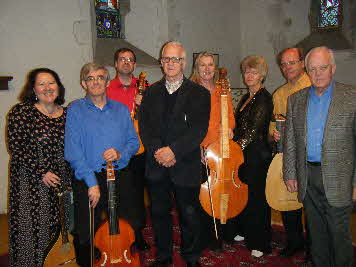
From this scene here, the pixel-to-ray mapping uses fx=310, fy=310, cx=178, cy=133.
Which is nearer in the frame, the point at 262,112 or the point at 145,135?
the point at 145,135

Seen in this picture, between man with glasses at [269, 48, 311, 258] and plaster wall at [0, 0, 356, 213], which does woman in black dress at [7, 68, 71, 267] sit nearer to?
man with glasses at [269, 48, 311, 258]

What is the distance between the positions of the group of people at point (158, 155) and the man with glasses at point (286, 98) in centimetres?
42

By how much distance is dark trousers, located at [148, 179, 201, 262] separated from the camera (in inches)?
88.4

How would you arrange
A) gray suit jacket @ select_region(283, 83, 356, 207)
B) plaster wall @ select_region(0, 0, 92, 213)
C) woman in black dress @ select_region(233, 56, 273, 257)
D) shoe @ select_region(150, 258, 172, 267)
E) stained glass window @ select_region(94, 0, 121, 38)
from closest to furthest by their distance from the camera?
gray suit jacket @ select_region(283, 83, 356, 207)
shoe @ select_region(150, 258, 172, 267)
woman in black dress @ select_region(233, 56, 273, 257)
plaster wall @ select_region(0, 0, 92, 213)
stained glass window @ select_region(94, 0, 121, 38)

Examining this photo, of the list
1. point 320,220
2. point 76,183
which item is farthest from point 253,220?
point 76,183

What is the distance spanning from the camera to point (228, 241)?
292 cm

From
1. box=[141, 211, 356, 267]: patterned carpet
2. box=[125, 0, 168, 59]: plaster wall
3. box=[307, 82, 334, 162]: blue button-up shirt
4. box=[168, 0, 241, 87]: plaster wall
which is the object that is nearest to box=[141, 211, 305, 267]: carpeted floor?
box=[141, 211, 356, 267]: patterned carpet

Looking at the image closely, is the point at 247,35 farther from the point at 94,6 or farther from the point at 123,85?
the point at 123,85

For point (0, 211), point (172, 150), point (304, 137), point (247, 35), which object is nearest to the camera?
point (304, 137)

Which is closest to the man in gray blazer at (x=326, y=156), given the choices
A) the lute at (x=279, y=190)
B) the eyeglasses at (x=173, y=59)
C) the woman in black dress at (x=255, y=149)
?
the lute at (x=279, y=190)

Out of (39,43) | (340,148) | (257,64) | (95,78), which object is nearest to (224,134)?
(257,64)

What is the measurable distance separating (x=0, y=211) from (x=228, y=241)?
3.01 meters

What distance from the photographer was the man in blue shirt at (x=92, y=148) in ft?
6.66

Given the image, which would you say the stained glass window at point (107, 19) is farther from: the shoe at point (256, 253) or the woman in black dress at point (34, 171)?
the shoe at point (256, 253)
